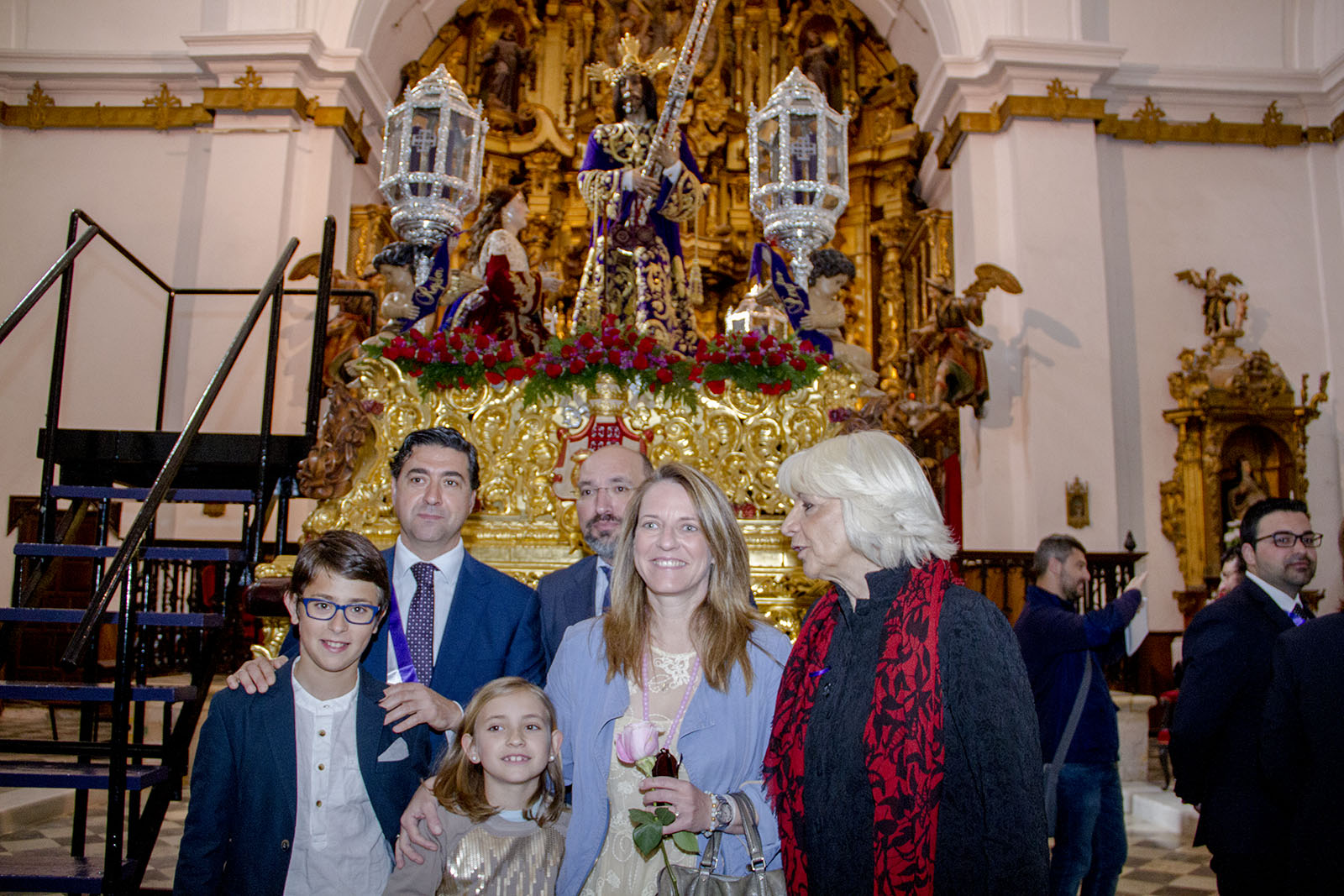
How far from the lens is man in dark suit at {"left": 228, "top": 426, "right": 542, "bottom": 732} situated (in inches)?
108

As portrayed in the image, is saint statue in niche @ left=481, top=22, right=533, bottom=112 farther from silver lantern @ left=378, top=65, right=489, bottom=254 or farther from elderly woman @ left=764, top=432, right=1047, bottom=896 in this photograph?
elderly woman @ left=764, top=432, right=1047, bottom=896

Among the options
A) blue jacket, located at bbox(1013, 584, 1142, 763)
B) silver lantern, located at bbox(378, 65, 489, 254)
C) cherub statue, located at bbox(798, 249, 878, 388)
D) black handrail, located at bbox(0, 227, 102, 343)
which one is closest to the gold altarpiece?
cherub statue, located at bbox(798, 249, 878, 388)

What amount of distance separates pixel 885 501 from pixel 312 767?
5.16 ft

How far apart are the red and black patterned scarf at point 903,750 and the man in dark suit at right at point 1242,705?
1.47 metres

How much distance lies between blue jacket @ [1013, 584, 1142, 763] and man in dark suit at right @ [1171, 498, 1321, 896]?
0.60 m

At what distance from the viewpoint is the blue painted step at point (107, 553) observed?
411cm

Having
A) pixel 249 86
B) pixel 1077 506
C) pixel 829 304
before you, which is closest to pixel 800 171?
pixel 829 304

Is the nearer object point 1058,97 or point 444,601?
point 444,601

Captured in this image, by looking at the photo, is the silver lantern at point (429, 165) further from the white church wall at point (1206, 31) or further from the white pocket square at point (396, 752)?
the white church wall at point (1206, 31)

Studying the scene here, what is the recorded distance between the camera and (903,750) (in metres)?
1.75

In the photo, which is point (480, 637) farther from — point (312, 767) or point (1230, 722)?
point (1230, 722)

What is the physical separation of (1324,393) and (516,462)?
28.8 ft

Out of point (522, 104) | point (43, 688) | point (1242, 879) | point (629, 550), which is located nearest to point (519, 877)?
point (629, 550)

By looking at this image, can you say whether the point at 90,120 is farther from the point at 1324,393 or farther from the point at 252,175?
the point at 1324,393
